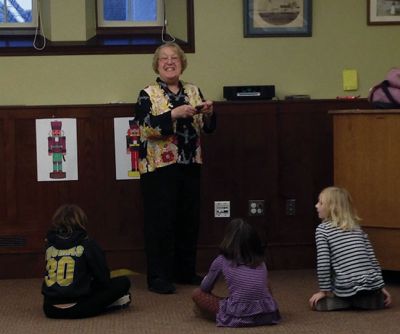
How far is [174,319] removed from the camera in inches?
238

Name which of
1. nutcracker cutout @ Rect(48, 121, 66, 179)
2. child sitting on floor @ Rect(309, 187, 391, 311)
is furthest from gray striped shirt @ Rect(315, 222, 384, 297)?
nutcracker cutout @ Rect(48, 121, 66, 179)

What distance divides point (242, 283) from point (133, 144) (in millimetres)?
2238

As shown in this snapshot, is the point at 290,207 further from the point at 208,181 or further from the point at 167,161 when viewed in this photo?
the point at 167,161

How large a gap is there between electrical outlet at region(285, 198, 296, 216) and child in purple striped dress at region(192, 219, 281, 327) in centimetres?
199

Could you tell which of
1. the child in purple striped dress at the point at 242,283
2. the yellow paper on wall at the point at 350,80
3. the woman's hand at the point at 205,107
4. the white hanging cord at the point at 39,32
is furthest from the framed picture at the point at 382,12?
the child in purple striped dress at the point at 242,283

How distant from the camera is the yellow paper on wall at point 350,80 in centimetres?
795

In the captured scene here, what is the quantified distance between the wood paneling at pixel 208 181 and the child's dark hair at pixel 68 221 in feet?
5.07

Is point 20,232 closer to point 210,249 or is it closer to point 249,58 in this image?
point 210,249

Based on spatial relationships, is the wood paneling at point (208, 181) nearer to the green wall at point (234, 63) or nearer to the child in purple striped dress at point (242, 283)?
the green wall at point (234, 63)

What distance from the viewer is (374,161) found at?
692 cm

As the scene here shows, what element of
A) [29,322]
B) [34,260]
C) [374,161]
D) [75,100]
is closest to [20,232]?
[34,260]

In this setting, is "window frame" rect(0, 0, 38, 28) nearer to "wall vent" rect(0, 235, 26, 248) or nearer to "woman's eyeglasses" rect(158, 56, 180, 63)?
"woman's eyeglasses" rect(158, 56, 180, 63)

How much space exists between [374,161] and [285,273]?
1.29 m

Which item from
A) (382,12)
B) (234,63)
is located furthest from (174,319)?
(382,12)
